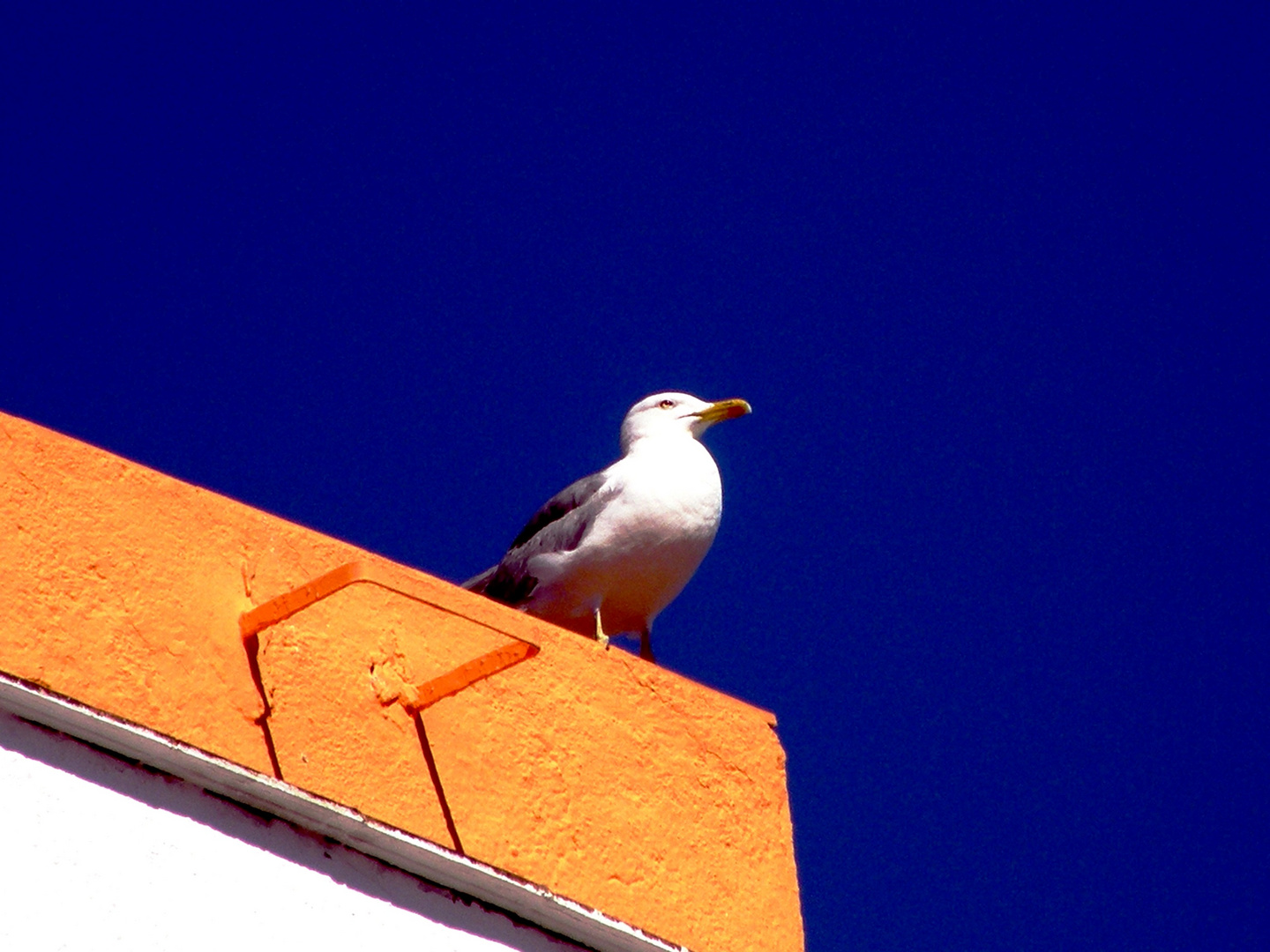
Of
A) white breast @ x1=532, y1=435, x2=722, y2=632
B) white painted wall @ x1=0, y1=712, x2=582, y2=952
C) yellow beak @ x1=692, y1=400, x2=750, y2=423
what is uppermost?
yellow beak @ x1=692, y1=400, x2=750, y2=423

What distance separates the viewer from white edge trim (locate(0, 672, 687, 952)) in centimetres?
452

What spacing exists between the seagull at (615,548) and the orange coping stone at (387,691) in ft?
5.34

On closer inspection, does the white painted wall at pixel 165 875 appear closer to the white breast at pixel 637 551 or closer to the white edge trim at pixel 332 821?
the white edge trim at pixel 332 821

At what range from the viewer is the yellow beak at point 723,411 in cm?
859

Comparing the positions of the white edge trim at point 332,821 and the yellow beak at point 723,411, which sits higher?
the yellow beak at point 723,411

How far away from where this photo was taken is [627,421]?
8.77m

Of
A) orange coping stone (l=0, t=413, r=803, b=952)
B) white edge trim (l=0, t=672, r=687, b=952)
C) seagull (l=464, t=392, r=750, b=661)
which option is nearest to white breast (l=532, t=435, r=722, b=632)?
seagull (l=464, t=392, r=750, b=661)

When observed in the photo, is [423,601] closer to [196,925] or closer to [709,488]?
[196,925]

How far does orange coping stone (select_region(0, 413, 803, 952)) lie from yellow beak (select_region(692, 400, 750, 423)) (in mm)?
3051

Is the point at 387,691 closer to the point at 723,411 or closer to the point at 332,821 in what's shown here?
A: the point at 332,821

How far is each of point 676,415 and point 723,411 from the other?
0.75ft

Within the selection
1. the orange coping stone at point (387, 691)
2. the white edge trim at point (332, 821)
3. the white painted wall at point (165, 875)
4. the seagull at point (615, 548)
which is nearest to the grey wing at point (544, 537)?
the seagull at point (615, 548)

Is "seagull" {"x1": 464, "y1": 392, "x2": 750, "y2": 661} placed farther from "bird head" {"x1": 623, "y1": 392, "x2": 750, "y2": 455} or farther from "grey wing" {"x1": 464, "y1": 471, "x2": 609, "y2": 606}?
"bird head" {"x1": 623, "y1": 392, "x2": 750, "y2": 455}

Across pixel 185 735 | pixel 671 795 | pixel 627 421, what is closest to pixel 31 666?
pixel 185 735
